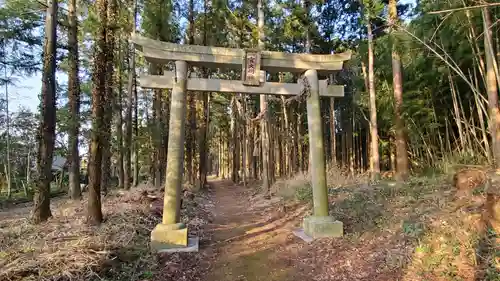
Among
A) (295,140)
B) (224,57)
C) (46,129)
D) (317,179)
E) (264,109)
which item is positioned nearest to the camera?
(224,57)

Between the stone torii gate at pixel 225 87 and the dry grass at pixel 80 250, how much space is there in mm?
593

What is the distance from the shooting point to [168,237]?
4645 mm

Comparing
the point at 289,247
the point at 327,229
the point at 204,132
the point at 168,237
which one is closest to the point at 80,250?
the point at 168,237

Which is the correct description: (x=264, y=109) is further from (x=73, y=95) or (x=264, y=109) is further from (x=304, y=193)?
(x=73, y=95)

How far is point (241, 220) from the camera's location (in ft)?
24.0

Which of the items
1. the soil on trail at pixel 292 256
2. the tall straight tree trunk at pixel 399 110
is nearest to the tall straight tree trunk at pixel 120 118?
the soil on trail at pixel 292 256

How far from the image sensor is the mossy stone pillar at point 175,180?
464 cm

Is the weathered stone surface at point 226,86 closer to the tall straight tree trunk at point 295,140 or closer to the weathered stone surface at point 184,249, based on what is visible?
the weathered stone surface at point 184,249

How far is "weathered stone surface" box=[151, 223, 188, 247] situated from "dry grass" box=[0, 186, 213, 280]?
6.9 inches

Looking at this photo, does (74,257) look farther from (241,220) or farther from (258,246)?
(241,220)

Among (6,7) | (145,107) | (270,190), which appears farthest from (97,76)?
(145,107)

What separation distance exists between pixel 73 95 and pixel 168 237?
5.93m

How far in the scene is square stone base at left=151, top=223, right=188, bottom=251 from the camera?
15.0 feet

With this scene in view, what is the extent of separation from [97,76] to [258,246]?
4.01 metres
